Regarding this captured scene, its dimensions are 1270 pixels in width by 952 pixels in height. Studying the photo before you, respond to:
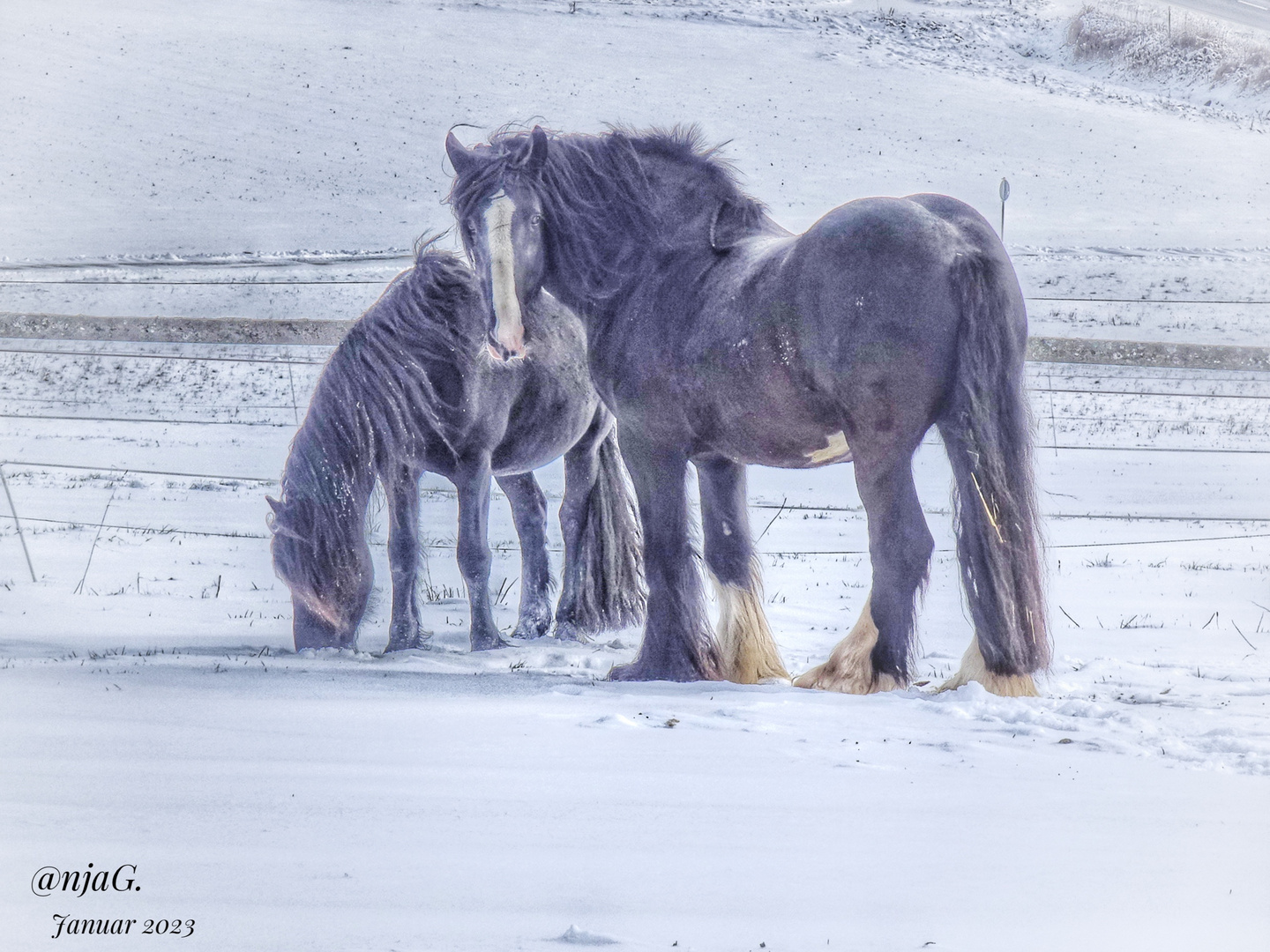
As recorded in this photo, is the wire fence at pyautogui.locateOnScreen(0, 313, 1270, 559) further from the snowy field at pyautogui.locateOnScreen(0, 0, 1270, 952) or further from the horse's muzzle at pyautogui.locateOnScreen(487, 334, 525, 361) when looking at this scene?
the horse's muzzle at pyautogui.locateOnScreen(487, 334, 525, 361)

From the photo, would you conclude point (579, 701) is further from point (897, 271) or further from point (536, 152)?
point (536, 152)

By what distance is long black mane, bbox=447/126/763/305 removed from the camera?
482cm

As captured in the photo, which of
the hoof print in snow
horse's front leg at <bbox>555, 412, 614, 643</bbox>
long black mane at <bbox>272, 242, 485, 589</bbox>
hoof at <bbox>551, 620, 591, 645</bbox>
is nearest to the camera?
the hoof print in snow

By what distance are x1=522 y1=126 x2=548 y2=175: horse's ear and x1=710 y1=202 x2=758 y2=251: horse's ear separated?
728mm

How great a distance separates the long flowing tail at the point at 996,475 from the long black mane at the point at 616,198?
122cm

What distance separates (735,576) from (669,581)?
15.2 inches

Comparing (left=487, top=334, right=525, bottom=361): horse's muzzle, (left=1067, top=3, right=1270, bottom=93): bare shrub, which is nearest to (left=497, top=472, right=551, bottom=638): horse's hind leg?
(left=487, top=334, right=525, bottom=361): horse's muzzle

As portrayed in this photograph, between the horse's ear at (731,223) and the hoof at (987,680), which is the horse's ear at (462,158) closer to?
the horse's ear at (731,223)

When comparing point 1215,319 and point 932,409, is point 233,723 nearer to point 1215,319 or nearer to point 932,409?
point 932,409

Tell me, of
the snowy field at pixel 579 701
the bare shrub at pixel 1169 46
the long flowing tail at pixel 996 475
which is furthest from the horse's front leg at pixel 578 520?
the bare shrub at pixel 1169 46

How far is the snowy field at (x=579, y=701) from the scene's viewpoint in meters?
2.50

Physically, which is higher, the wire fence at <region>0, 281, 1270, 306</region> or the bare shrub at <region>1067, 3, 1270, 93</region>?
the bare shrub at <region>1067, 3, 1270, 93</region>

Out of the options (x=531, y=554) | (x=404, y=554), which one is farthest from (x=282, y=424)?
(x=404, y=554)

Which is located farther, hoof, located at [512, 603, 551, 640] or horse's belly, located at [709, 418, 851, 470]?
hoof, located at [512, 603, 551, 640]
